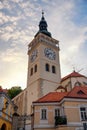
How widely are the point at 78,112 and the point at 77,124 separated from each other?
Answer: 4.45 ft

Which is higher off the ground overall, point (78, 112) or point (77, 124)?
point (78, 112)

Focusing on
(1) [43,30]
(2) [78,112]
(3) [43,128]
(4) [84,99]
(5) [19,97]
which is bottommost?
(3) [43,128]

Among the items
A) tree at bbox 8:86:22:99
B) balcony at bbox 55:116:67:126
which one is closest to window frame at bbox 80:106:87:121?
balcony at bbox 55:116:67:126

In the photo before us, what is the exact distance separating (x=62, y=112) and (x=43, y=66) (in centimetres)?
1891

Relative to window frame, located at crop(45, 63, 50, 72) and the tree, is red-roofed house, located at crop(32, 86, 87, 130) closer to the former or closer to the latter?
window frame, located at crop(45, 63, 50, 72)

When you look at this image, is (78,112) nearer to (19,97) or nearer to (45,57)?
(45,57)

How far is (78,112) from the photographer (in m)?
19.7

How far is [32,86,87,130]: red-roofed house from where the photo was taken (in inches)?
752

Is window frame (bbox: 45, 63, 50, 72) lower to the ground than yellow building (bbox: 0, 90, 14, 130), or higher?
higher

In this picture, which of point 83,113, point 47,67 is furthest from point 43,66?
point 83,113

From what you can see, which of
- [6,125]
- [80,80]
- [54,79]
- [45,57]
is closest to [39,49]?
[45,57]

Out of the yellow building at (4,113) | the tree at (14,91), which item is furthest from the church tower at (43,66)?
the tree at (14,91)

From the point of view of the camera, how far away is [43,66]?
38.9 meters

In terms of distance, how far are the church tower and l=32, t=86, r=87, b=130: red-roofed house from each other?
42.3 feet
